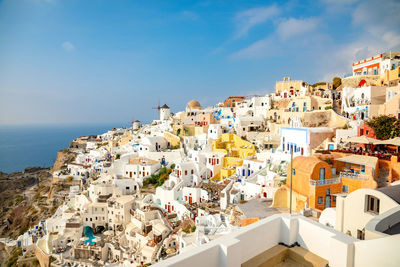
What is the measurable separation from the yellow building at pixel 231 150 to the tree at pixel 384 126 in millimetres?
10328

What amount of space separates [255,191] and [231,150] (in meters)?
9.28

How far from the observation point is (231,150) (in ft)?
84.3

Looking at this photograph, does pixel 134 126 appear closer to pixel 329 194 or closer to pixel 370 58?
pixel 370 58

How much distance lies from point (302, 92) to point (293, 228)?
31.8 metres

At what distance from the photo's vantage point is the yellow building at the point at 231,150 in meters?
22.8

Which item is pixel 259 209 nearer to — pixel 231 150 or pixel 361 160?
pixel 361 160

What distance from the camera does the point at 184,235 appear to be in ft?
47.4

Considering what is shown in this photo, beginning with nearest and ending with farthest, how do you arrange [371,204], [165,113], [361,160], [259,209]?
[371,204] < [361,160] < [259,209] < [165,113]

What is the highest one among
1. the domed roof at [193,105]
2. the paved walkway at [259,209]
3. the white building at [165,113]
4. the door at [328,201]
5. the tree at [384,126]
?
the domed roof at [193,105]

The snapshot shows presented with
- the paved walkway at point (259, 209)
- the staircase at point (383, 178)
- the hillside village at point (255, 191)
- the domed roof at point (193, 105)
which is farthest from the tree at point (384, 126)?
the domed roof at point (193, 105)

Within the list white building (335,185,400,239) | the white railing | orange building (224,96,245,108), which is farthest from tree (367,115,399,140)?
orange building (224,96,245,108)

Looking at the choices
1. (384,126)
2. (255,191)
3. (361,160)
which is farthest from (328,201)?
(384,126)

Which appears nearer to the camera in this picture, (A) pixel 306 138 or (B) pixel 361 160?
(B) pixel 361 160

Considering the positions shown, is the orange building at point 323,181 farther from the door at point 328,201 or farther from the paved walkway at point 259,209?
the paved walkway at point 259,209
